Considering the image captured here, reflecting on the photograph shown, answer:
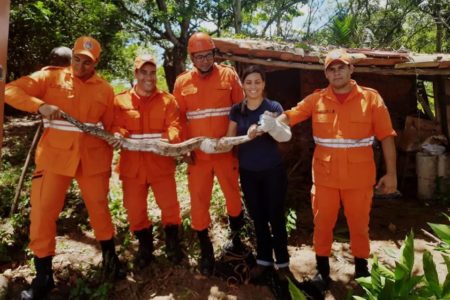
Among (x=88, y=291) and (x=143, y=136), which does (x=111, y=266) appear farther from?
(x=143, y=136)

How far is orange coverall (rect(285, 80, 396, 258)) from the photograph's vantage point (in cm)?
336

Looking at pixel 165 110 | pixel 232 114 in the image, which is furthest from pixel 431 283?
pixel 165 110

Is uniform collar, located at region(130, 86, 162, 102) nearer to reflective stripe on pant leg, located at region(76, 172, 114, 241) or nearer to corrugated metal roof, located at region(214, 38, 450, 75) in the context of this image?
reflective stripe on pant leg, located at region(76, 172, 114, 241)

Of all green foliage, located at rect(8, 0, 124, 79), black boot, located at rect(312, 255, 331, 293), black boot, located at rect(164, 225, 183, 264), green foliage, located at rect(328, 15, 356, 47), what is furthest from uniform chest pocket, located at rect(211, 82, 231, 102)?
green foliage, located at rect(328, 15, 356, 47)

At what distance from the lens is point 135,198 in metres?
3.89

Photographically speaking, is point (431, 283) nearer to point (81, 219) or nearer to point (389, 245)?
point (389, 245)

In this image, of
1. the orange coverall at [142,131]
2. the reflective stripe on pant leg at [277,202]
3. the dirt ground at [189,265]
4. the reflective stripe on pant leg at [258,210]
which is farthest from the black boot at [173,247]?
the reflective stripe on pant leg at [277,202]

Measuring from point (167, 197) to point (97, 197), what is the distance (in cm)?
73

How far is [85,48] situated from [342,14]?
17970mm

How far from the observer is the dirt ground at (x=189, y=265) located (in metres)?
3.89

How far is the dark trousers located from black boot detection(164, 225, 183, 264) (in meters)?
1.02

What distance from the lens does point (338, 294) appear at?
384cm

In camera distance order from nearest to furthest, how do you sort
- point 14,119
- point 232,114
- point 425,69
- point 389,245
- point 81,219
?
1. point 232,114
2. point 389,245
3. point 81,219
4. point 425,69
5. point 14,119

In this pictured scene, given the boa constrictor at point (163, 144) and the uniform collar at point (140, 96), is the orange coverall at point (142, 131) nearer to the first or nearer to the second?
the uniform collar at point (140, 96)
